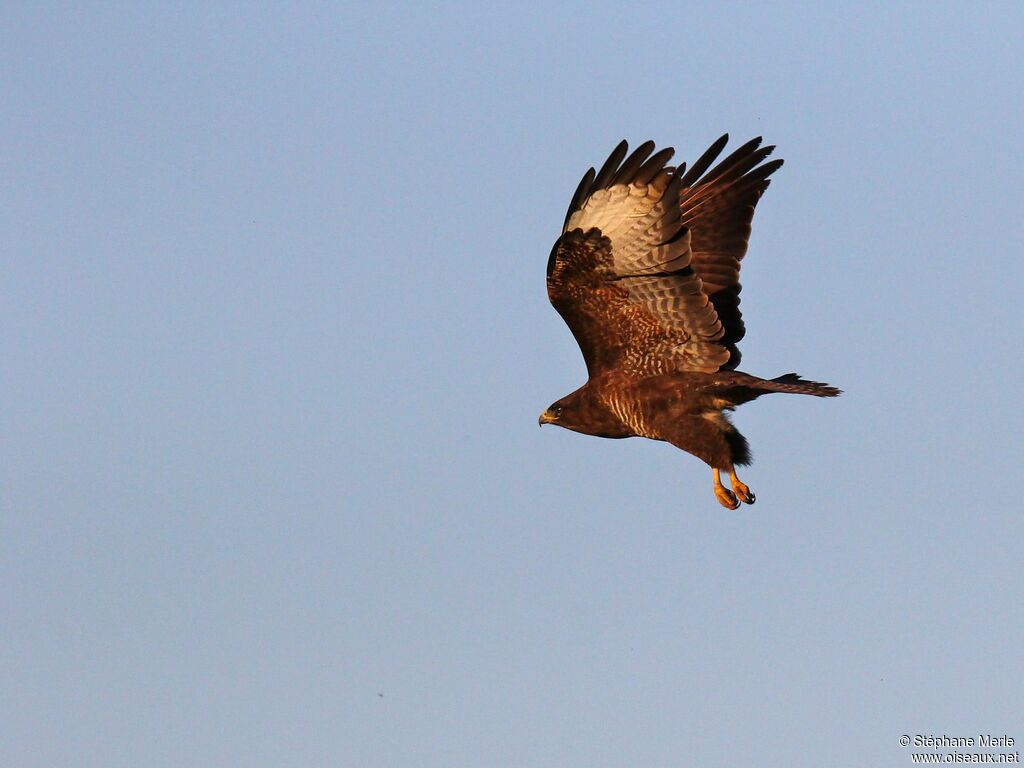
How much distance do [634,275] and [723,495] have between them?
210 cm

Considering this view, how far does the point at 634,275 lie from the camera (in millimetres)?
12523

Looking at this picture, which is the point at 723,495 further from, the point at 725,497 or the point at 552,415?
the point at 552,415

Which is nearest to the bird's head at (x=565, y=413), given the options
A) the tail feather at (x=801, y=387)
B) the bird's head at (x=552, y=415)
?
the bird's head at (x=552, y=415)

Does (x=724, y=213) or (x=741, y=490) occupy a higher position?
(x=724, y=213)

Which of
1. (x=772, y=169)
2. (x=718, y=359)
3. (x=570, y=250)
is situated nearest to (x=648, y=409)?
(x=718, y=359)

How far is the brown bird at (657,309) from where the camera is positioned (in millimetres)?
12250

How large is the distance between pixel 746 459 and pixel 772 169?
9.42 ft

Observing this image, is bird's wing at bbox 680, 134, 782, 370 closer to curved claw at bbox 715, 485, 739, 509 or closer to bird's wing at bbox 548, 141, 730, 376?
bird's wing at bbox 548, 141, 730, 376

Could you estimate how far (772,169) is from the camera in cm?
1414

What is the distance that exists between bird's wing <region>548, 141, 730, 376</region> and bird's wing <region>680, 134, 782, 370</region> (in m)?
0.80

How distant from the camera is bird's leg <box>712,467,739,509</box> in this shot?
13203 millimetres

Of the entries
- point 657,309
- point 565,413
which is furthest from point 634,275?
point 565,413

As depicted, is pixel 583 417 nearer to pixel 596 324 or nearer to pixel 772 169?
pixel 596 324

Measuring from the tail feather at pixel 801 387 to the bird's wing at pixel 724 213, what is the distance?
117 cm
